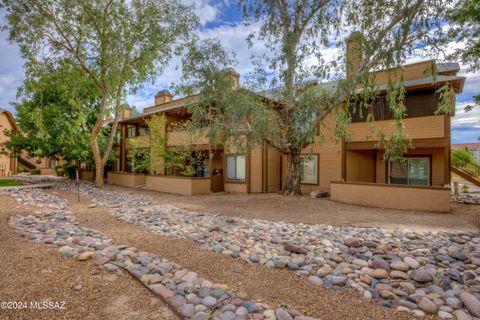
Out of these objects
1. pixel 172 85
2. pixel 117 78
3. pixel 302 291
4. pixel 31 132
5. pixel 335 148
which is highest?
pixel 117 78

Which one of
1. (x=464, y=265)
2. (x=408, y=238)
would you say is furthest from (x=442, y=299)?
(x=408, y=238)

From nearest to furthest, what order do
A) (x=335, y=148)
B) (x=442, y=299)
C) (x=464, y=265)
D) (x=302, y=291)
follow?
(x=442, y=299) < (x=302, y=291) < (x=464, y=265) < (x=335, y=148)

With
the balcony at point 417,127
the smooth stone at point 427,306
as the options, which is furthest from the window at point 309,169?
the smooth stone at point 427,306

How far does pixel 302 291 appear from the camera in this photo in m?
3.52

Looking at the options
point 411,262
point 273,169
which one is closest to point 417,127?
point 273,169

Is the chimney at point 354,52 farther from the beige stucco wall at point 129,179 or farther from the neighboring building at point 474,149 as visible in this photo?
the neighboring building at point 474,149

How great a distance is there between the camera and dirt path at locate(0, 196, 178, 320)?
2.90 meters

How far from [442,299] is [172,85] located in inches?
408

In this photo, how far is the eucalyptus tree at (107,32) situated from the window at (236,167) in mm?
7191

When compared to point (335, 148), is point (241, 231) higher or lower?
lower

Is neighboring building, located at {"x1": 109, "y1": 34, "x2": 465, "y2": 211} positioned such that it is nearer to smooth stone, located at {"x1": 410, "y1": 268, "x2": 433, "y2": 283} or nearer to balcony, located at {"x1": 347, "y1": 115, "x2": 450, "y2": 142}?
balcony, located at {"x1": 347, "y1": 115, "x2": 450, "y2": 142}

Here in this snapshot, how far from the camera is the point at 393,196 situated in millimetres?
9641

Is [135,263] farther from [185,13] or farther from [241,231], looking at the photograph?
[185,13]

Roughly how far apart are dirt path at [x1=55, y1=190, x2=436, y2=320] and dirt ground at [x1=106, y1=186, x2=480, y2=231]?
340 cm
